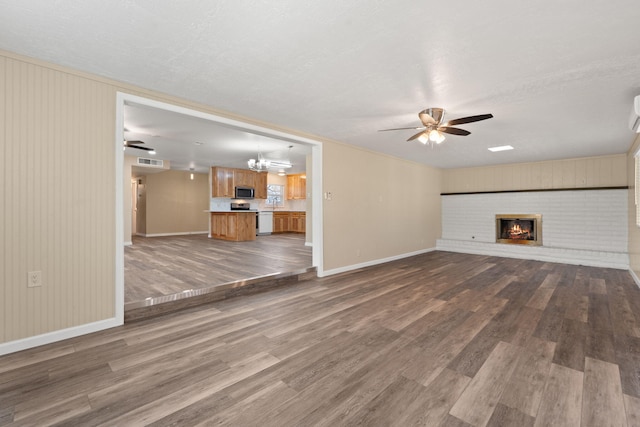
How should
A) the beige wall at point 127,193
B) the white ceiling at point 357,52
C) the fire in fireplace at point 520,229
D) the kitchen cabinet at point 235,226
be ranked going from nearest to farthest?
the white ceiling at point 357,52
the fire in fireplace at point 520,229
the beige wall at point 127,193
the kitchen cabinet at point 235,226

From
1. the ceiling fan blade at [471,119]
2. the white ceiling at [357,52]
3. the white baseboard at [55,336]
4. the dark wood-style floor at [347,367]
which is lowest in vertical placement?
the dark wood-style floor at [347,367]

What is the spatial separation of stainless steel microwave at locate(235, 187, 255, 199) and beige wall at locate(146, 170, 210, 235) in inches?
68.4

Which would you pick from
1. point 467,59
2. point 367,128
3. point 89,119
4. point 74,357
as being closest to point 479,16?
point 467,59

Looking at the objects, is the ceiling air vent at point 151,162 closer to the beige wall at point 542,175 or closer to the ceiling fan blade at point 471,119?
the ceiling fan blade at point 471,119

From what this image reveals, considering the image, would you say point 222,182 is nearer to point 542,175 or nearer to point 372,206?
point 372,206

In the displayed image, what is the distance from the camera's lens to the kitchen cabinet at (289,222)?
11.2m

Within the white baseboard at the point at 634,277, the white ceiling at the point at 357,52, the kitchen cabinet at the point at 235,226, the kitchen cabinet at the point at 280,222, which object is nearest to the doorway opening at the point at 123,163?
the white ceiling at the point at 357,52

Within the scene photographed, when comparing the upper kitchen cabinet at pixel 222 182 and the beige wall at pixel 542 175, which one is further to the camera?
the upper kitchen cabinet at pixel 222 182

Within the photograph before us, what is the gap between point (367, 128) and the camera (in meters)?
4.29

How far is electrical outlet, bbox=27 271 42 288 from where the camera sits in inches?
93.0

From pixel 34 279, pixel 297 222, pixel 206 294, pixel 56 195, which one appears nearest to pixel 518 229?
pixel 297 222

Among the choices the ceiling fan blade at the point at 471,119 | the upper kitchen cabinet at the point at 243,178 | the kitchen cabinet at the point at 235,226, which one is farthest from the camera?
the upper kitchen cabinet at the point at 243,178

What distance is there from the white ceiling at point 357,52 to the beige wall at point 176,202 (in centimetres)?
774

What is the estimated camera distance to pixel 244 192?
958 cm
